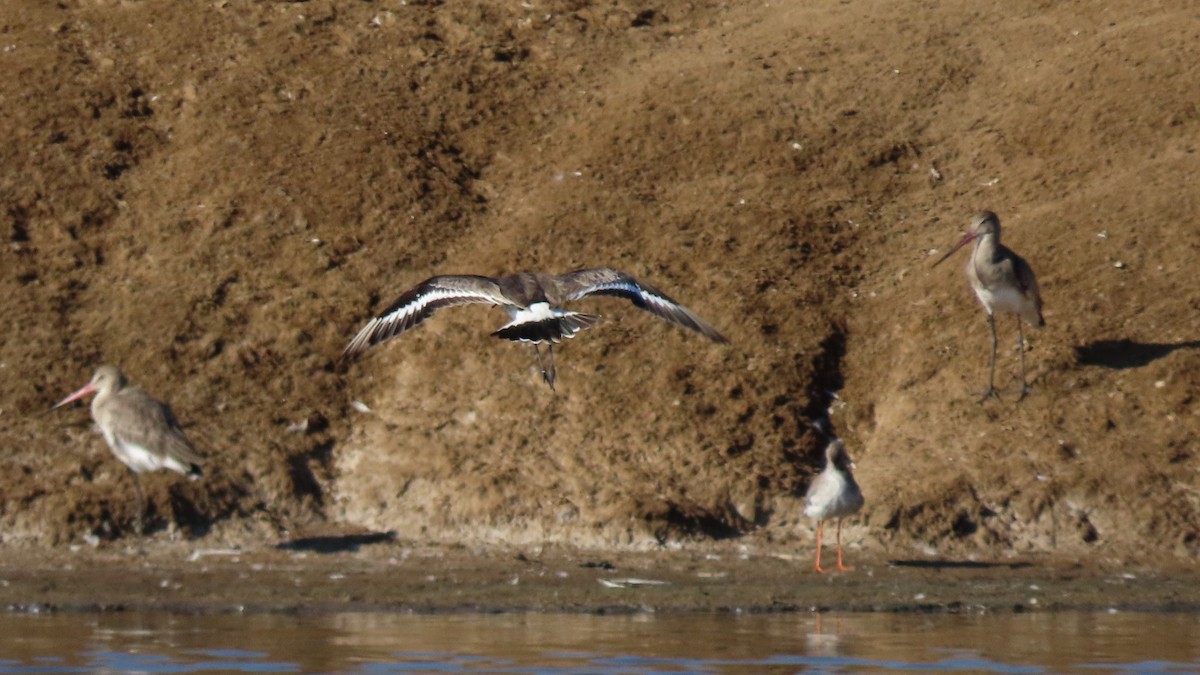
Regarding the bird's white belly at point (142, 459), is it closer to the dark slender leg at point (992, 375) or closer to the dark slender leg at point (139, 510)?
the dark slender leg at point (139, 510)

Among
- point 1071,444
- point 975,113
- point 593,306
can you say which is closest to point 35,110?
point 593,306

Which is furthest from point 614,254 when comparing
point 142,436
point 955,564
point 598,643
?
point 598,643

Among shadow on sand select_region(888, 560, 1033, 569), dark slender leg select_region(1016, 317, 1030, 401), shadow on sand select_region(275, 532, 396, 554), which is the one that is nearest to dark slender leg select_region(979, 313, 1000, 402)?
dark slender leg select_region(1016, 317, 1030, 401)

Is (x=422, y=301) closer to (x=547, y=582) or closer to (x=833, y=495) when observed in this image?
(x=547, y=582)

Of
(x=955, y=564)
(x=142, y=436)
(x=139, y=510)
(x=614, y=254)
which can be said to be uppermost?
(x=614, y=254)

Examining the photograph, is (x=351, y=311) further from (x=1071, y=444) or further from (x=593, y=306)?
(x=1071, y=444)

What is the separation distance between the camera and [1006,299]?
19656 mm

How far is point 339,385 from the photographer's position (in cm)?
2016

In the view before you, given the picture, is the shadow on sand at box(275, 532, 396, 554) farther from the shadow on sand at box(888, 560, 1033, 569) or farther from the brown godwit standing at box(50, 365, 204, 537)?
the shadow on sand at box(888, 560, 1033, 569)

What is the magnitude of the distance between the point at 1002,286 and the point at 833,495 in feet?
13.6

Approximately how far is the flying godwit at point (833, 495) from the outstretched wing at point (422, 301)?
3.18 m

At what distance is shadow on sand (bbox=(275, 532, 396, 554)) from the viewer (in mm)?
17531

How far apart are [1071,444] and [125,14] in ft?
50.0

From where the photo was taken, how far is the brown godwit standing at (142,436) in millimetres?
Result: 16953
